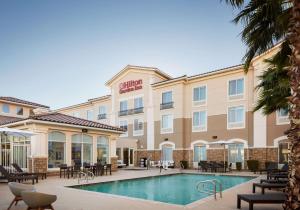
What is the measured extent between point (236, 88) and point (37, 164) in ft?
60.9

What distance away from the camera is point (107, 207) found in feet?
27.6

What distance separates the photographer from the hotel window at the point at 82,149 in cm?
1993

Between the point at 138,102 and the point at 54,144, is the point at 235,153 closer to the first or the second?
the point at 138,102

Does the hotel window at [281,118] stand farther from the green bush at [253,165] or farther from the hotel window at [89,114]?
the hotel window at [89,114]

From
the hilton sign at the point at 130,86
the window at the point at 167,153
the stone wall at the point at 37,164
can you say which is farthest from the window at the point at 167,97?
the stone wall at the point at 37,164

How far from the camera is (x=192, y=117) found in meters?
29.3

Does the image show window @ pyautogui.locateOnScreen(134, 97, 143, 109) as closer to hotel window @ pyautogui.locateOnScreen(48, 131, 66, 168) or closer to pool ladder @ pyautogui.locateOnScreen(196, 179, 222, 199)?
hotel window @ pyautogui.locateOnScreen(48, 131, 66, 168)

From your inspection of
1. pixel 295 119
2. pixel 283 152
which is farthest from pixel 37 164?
pixel 283 152

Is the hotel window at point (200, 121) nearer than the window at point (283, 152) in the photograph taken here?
No

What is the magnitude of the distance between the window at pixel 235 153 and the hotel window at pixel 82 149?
13.1m

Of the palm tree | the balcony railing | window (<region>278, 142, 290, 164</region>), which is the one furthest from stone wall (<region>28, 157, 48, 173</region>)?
window (<region>278, 142, 290, 164</region>)

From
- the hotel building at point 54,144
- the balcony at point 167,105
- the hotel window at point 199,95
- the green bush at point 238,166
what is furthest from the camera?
the balcony at point 167,105

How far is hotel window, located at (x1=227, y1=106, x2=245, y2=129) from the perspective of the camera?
2567 cm

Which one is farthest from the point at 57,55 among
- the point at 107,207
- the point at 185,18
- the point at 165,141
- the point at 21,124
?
the point at 107,207
